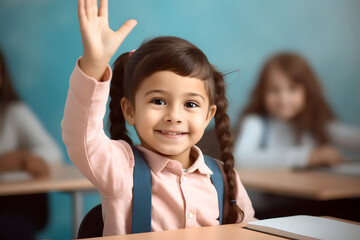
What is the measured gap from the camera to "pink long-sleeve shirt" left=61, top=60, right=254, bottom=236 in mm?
937

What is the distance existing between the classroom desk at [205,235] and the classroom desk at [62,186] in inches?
50.0

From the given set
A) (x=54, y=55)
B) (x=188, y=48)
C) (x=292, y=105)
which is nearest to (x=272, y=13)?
(x=292, y=105)

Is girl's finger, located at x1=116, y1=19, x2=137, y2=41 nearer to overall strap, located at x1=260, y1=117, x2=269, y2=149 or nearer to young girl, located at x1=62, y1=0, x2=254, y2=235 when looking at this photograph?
young girl, located at x1=62, y1=0, x2=254, y2=235

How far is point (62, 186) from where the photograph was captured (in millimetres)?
2135

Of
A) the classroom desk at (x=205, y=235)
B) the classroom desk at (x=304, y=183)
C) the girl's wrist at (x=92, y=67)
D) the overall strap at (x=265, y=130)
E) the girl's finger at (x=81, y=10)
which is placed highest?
the girl's finger at (x=81, y=10)

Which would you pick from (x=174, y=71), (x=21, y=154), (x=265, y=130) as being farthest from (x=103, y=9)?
(x=265, y=130)

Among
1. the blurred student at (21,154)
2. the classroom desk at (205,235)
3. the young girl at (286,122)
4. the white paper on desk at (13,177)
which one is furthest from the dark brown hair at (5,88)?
the classroom desk at (205,235)

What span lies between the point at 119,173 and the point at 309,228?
0.41 metres

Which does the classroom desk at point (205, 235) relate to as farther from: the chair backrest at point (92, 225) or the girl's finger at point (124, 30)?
the girl's finger at point (124, 30)

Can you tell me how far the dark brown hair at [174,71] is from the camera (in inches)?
44.9

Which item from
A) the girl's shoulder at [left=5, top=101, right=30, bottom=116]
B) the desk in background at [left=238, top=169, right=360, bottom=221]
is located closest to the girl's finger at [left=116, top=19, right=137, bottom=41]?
the desk in background at [left=238, top=169, right=360, bottom=221]

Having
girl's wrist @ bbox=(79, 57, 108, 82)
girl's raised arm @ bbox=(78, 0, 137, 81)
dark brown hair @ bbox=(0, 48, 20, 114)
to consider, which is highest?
girl's raised arm @ bbox=(78, 0, 137, 81)

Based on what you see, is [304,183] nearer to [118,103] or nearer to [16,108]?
[118,103]

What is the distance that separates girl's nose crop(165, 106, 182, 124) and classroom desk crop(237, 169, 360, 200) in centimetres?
91
